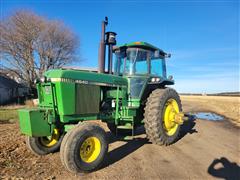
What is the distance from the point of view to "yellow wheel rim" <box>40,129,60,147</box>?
5071mm

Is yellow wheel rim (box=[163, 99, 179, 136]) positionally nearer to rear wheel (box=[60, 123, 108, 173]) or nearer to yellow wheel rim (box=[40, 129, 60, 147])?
rear wheel (box=[60, 123, 108, 173])

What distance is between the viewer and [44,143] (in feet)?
16.7

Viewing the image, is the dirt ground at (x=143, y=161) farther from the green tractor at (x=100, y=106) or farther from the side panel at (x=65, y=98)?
the side panel at (x=65, y=98)

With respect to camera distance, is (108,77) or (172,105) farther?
(172,105)

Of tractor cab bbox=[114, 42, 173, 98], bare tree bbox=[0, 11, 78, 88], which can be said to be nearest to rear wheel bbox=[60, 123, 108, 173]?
tractor cab bbox=[114, 42, 173, 98]

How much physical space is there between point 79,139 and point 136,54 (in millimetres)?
3033

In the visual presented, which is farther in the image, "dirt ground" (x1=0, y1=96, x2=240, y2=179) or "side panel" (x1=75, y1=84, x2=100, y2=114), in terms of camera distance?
"side panel" (x1=75, y1=84, x2=100, y2=114)

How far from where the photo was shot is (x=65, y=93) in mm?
4438

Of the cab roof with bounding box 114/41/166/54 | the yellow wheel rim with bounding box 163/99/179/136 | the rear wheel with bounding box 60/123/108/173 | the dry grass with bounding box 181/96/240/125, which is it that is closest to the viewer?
the rear wheel with bounding box 60/123/108/173

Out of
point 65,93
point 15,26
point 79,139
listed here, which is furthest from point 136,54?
point 15,26

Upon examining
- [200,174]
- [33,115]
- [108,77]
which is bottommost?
[200,174]

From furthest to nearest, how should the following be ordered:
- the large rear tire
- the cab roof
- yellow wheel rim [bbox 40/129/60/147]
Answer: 1. the cab roof
2. the large rear tire
3. yellow wheel rim [bbox 40/129/60/147]

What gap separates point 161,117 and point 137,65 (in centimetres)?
155

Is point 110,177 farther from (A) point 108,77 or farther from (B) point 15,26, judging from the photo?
(B) point 15,26
